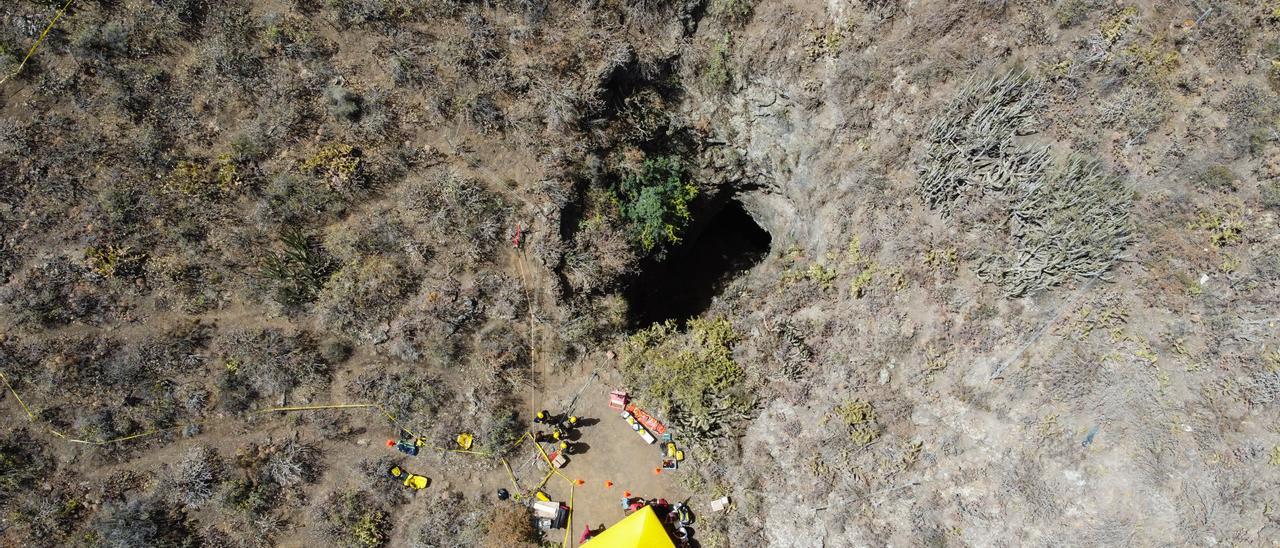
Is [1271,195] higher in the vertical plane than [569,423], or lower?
higher

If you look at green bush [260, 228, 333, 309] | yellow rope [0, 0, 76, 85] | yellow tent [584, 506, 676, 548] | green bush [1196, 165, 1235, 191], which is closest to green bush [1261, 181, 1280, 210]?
green bush [1196, 165, 1235, 191]

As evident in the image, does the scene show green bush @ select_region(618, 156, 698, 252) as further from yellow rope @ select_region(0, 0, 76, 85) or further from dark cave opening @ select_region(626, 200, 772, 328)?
yellow rope @ select_region(0, 0, 76, 85)

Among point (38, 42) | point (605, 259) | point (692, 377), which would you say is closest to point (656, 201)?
point (605, 259)

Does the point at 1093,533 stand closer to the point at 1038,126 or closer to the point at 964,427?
the point at 964,427

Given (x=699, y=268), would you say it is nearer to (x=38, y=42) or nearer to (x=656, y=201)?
(x=656, y=201)

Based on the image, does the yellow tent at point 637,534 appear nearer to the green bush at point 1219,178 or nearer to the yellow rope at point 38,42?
the green bush at point 1219,178

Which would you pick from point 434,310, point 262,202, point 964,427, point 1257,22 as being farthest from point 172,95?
point 1257,22

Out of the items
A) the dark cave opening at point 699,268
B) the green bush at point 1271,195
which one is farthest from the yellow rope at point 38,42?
the green bush at point 1271,195
